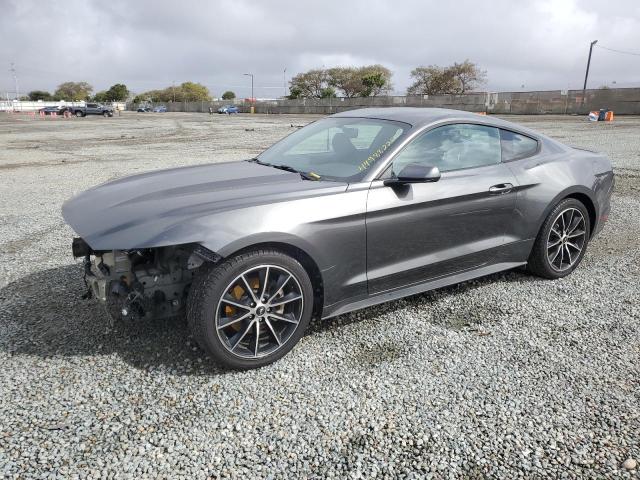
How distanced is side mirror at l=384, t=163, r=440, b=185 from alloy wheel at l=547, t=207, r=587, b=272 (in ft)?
5.30

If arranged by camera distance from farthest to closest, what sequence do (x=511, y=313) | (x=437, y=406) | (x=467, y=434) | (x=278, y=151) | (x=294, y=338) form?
(x=278, y=151)
(x=511, y=313)
(x=294, y=338)
(x=437, y=406)
(x=467, y=434)

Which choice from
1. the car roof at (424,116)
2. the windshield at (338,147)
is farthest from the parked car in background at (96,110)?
the car roof at (424,116)

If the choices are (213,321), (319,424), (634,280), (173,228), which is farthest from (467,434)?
(634,280)

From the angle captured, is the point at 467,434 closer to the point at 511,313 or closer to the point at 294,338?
the point at 294,338

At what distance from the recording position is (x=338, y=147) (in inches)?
150

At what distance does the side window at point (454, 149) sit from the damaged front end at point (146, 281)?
1510 millimetres

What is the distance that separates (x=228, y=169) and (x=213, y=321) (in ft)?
4.96

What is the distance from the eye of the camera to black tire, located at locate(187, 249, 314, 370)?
2.73 meters

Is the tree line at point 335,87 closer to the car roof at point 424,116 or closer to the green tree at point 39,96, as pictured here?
the green tree at point 39,96

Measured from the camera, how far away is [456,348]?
3.23m

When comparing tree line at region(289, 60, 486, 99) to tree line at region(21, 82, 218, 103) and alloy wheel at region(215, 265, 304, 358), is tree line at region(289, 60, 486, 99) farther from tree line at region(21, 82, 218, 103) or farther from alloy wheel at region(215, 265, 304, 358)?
alloy wheel at region(215, 265, 304, 358)

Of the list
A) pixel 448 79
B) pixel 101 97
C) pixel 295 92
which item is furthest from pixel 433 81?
pixel 101 97

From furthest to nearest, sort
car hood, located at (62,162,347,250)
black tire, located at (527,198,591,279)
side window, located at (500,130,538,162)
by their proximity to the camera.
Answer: black tire, located at (527,198,591,279)
side window, located at (500,130,538,162)
car hood, located at (62,162,347,250)

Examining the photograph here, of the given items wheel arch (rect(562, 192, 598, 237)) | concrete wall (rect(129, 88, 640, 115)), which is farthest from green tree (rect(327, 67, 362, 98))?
wheel arch (rect(562, 192, 598, 237))
